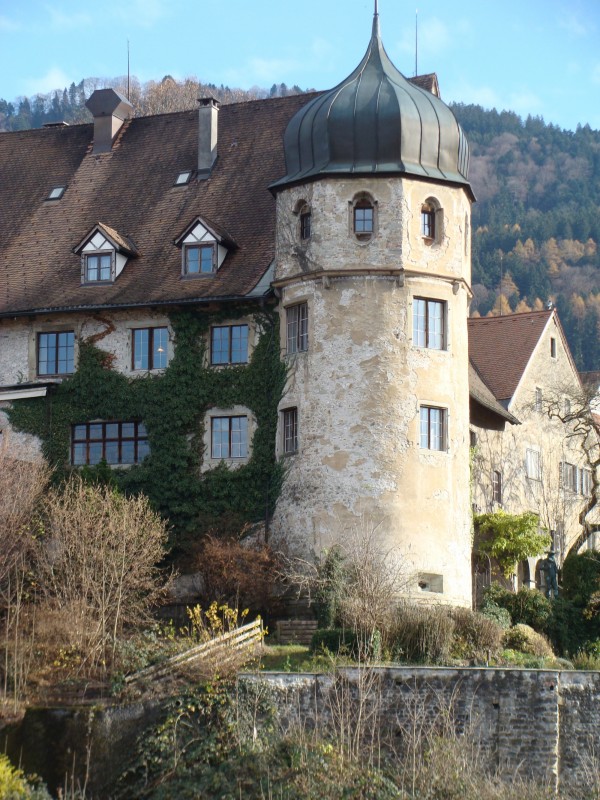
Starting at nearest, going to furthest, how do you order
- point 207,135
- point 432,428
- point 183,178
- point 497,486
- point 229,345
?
point 432,428 < point 229,345 < point 183,178 < point 207,135 < point 497,486

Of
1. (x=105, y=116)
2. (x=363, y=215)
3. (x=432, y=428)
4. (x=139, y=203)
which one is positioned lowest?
(x=432, y=428)

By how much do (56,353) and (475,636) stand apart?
14.4 m

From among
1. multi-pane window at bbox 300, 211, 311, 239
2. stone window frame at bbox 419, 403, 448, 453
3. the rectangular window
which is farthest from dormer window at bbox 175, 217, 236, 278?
the rectangular window

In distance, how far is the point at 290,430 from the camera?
46156mm

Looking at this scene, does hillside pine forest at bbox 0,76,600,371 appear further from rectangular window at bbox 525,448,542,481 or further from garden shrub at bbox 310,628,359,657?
garden shrub at bbox 310,628,359,657

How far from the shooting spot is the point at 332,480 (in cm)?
4466

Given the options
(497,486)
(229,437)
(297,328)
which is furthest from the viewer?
(497,486)

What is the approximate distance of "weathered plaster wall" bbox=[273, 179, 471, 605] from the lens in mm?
44438

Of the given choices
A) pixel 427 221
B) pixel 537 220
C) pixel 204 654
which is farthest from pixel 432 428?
pixel 537 220

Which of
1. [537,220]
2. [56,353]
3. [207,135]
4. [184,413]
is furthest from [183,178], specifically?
[537,220]

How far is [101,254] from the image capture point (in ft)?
162

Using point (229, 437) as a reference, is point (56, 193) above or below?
above

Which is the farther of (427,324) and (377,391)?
(427,324)

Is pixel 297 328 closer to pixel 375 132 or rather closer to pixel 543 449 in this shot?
pixel 375 132
